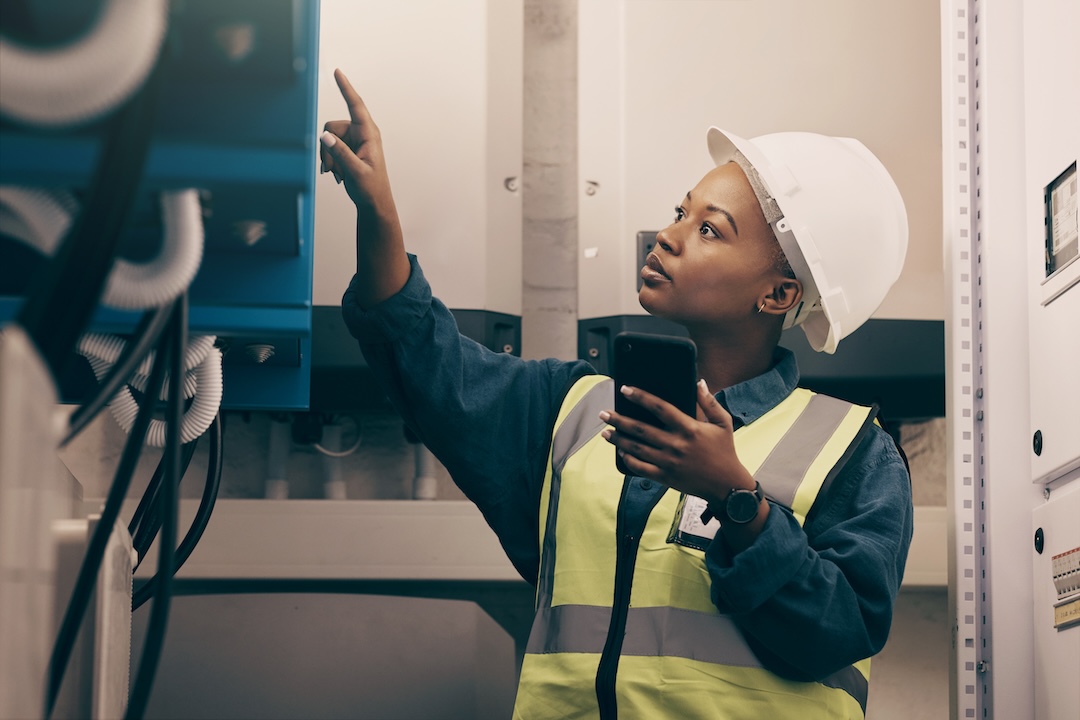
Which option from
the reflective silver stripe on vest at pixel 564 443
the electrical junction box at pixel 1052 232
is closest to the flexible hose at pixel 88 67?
the reflective silver stripe on vest at pixel 564 443

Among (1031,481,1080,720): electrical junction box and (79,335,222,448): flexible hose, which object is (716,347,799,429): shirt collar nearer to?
(1031,481,1080,720): electrical junction box

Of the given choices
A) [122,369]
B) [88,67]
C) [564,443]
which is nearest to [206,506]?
[564,443]

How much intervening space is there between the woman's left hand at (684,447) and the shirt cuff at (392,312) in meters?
0.24

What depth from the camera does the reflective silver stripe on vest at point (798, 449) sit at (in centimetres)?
120

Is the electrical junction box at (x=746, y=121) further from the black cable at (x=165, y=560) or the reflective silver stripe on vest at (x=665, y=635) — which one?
the black cable at (x=165, y=560)

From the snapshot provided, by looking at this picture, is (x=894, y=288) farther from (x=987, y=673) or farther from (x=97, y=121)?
(x=97, y=121)

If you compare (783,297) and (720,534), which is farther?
(783,297)

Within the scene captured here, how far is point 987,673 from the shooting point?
1.41 metres

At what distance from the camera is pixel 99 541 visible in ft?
2.06

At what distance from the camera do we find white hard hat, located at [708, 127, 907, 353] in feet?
4.47

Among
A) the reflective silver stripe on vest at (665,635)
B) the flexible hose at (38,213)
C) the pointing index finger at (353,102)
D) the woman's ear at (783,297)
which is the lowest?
the reflective silver stripe on vest at (665,635)

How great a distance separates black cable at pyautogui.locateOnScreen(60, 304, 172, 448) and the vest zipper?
0.63 m

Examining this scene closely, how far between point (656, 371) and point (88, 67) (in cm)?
62

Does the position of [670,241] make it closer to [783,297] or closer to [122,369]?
[783,297]
